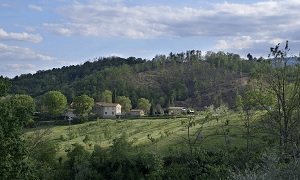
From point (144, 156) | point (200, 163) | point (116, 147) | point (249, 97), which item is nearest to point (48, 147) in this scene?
point (116, 147)

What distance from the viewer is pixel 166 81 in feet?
463

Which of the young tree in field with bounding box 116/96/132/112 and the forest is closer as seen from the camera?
the forest

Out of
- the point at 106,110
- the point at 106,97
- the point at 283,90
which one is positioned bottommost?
the point at 106,110

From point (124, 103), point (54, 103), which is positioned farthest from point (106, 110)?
point (54, 103)

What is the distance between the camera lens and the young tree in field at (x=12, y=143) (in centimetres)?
1532

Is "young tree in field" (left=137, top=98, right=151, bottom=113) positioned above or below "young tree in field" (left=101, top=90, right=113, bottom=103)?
below

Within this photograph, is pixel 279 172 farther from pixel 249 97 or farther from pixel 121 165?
pixel 121 165

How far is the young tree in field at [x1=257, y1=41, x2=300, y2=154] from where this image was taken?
17.9 metres

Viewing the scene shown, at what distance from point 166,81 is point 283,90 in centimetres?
12304

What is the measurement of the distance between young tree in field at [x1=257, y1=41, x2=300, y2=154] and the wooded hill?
7677cm

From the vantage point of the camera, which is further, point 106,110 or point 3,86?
point 106,110

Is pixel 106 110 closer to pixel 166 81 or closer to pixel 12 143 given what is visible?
pixel 166 81

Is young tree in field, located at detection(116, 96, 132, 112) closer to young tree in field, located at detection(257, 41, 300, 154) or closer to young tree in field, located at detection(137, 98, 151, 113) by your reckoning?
young tree in field, located at detection(137, 98, 151, 113)

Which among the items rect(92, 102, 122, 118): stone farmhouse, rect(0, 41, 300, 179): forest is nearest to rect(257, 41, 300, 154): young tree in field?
rect(0, 41, 300, 179): forest
